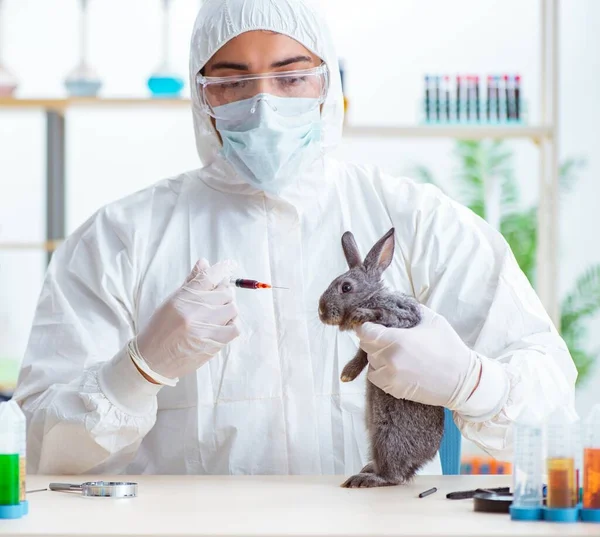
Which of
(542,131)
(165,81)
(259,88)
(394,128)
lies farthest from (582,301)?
(259,88)

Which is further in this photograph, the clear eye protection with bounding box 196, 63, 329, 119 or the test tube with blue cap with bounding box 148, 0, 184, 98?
the test tube with blue cap with bounding box 148, 0, 184, 98

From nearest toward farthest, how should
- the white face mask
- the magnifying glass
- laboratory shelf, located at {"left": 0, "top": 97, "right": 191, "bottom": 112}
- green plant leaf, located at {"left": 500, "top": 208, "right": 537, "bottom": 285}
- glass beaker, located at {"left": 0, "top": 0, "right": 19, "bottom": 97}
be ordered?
the magnifying glass < the white face mask < laboratory shelf, located at {"left": 0, "top": 97, "right": 191, "bottom": 112} < glass beaker, located at {"left": 0, "top": 0, "right": 19, "bottom": 97} < green plant leaf, located at {"left": 500, "top": 208, "right": 537, "bottom": 285}

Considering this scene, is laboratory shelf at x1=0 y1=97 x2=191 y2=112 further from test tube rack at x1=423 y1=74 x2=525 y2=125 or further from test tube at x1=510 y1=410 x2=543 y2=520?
test tube at x1=510 y1=410 x2=543 y2=520

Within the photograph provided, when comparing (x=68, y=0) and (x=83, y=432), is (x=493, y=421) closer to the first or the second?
(x=83, y=432)

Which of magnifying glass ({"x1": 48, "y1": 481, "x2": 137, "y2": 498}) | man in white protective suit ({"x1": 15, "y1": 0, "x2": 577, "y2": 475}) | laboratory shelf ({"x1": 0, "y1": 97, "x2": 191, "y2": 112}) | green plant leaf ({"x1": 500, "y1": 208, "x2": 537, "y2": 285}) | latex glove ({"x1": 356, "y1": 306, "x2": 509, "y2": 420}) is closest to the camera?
magnifying glass ({"x1": 48, "y1": 481, "x2": 137, "y2": 498})

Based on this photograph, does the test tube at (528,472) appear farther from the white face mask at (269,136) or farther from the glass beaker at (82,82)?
the glass beaker at (82,82)

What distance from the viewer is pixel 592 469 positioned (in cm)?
118

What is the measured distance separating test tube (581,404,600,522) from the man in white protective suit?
1.66ft

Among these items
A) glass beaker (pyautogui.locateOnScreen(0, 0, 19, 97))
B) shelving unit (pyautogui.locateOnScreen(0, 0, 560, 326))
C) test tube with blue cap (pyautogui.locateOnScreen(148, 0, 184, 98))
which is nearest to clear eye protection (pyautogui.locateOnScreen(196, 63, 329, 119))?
shelving unit (pyautogui.locateOnScreen(0, 0, 560, 326))

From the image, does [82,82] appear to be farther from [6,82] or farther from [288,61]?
[288,61]

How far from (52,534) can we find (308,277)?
100 centimetres

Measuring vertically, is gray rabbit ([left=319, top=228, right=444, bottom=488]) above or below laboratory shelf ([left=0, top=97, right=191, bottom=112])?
below

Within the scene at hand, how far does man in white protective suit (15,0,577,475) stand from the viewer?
1788 mm

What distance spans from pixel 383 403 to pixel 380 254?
254 mm
